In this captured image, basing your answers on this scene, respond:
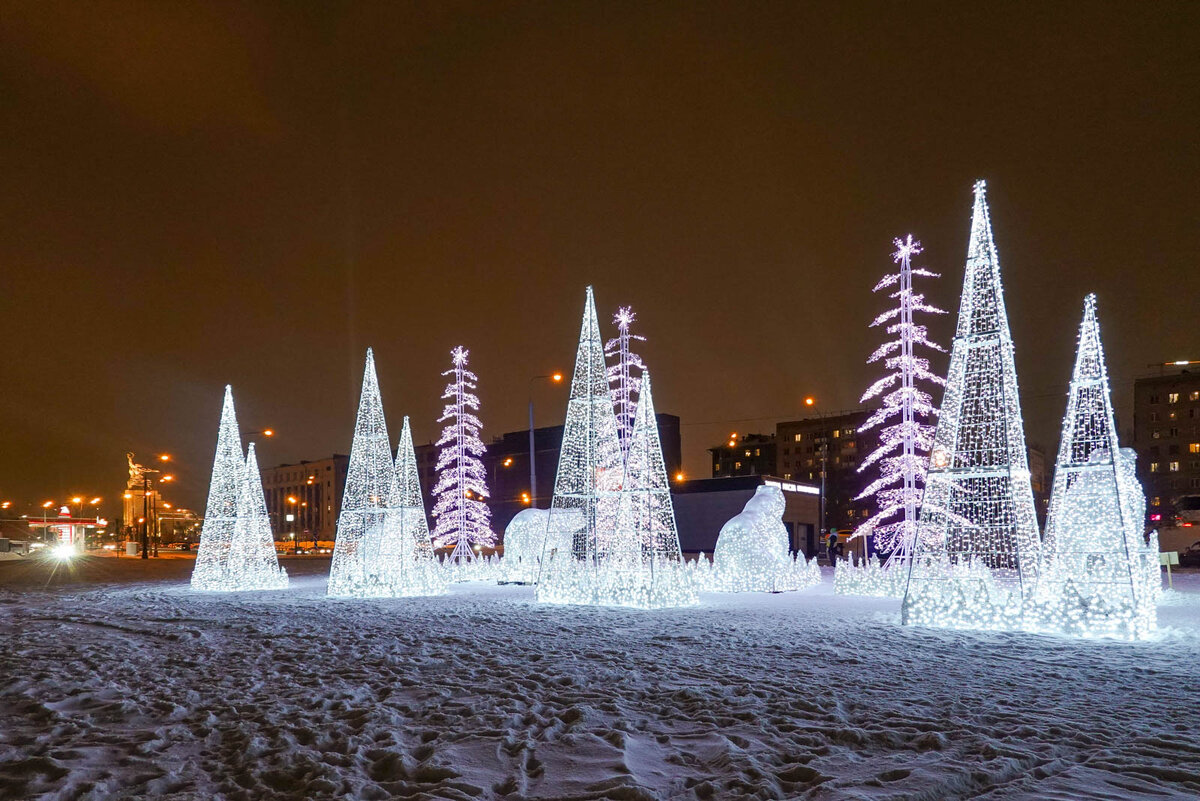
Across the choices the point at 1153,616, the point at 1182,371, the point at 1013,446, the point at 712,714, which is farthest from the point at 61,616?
the point at 1182,371

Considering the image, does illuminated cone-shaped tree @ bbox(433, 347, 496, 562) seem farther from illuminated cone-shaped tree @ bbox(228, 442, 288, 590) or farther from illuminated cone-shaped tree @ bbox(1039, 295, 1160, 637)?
illuminated cone-shaped tree @ bbox(1039, 295, 1160, 637)

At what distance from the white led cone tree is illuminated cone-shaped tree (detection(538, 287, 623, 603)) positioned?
332 cm

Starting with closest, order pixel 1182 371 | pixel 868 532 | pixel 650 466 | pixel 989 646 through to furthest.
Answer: pixel 989 646
pixel 650 466
pixel 868 532
pixel 1182 371

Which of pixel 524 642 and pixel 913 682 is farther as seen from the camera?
A: pixel 524 642

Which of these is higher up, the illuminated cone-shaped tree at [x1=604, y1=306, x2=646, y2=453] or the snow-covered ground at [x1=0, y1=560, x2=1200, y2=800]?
the illuminated cone-shaped tree at [x1=604, y1=306, x2=646, y2=453]

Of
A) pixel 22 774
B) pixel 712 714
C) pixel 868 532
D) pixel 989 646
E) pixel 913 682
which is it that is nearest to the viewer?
pixel 22 774

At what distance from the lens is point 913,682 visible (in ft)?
26.4

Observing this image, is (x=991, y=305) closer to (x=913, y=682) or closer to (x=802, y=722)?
(x=913, y=682)

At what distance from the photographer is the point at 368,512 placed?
69.4ft

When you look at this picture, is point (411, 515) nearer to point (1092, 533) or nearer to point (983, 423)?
point (983, 423)

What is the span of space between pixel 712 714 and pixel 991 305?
9.87 m

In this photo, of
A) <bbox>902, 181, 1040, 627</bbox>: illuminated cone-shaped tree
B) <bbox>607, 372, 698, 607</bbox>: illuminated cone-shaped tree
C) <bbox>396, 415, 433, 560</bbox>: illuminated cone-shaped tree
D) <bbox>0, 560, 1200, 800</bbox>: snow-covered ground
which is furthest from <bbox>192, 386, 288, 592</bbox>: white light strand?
<bbox>902, 181, 1040, 627</bbox>: illuminated cone-shaped tree

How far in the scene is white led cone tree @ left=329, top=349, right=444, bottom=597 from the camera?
19.4 metres

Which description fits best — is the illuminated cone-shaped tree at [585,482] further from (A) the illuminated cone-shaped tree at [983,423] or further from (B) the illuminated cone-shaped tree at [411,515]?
(A) the illuminated cone-shaped tree at [983,423]
